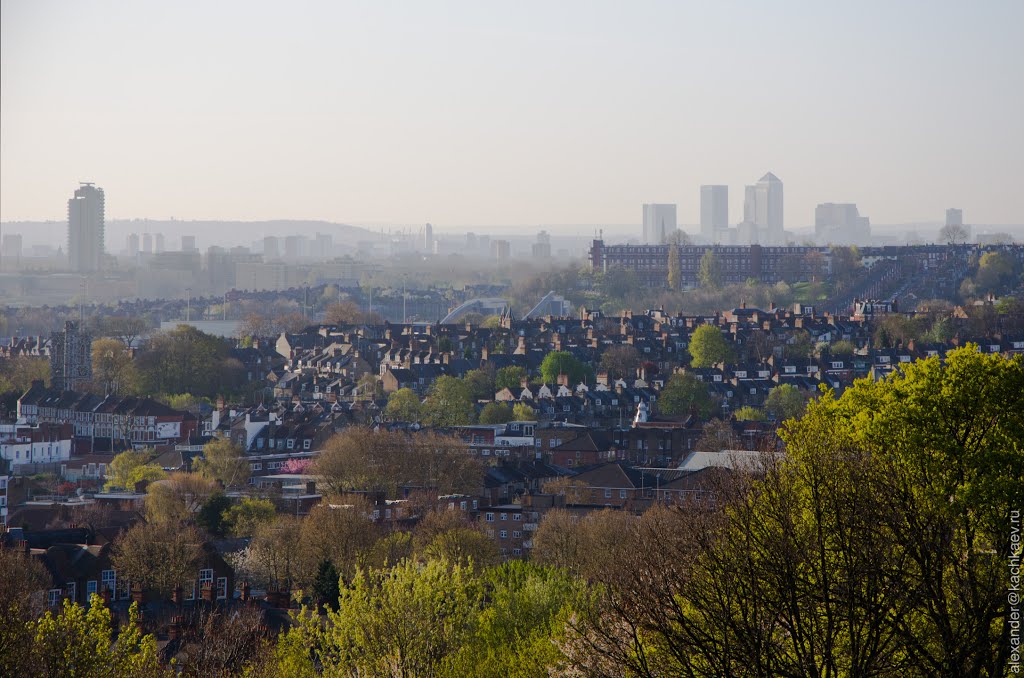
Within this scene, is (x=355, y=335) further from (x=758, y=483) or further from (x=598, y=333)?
(x=758, y=483)

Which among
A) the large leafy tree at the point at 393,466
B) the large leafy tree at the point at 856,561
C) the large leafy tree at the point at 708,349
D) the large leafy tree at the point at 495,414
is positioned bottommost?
the large leafy tree at the point at 495,414

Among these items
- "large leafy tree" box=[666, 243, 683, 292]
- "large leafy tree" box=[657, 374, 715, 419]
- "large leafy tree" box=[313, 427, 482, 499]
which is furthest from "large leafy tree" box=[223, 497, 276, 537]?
"large leafy tree" box=[666, 243, 683, 292]

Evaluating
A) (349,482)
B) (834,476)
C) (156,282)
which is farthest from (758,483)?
(156,282)

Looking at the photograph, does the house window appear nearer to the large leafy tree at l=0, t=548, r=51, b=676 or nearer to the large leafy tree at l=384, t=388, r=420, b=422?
the large leafy tree at l=0, t=548, r=51, b=676

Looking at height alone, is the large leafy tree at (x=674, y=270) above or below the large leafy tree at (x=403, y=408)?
above

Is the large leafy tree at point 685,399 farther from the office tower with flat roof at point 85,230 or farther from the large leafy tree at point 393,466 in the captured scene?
the office tower with flat roof at point 85,230

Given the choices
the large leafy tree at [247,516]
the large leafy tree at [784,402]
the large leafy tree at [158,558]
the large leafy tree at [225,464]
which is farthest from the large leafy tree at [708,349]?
the large leafy tree at [158,558]

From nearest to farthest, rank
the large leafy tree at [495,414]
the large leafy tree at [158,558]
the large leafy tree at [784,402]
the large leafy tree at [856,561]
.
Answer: the large leafy tree at [856,561], the large leafy tree at [158,558], the large leafy tree at [495,414], the large leafy tree at [784,402]
